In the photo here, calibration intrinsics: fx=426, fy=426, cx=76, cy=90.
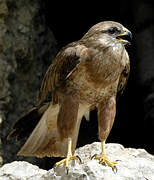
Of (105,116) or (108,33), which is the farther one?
(105,116)

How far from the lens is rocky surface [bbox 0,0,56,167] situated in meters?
6.20

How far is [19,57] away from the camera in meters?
6.48

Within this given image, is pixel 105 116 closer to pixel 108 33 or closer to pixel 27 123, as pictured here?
pixel 108 33

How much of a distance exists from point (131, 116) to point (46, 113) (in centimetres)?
302

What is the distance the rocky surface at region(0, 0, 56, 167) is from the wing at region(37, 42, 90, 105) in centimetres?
122

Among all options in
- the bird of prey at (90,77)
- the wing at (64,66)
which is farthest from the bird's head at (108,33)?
the wing at (64,66)

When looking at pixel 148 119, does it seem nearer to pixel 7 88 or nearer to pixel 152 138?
pixel 152 138

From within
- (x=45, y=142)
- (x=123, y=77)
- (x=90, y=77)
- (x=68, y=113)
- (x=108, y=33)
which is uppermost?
(x=108, y=33)

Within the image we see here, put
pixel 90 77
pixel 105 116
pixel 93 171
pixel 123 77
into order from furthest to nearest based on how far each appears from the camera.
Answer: pixel 123 77 < pixel 105 116 < pixel 90 77 < pixel 93 171

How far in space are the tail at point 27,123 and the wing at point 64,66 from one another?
0.44m

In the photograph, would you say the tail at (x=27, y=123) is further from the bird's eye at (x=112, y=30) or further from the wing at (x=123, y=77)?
the bird's eye at (x=112, y=30)

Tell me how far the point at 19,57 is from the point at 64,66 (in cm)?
183

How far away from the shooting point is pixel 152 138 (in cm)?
751

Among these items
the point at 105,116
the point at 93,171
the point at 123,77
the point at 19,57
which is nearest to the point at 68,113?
the point at 105,116
